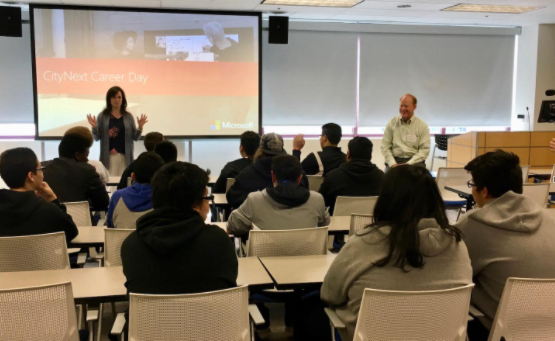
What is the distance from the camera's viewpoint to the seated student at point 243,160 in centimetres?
455

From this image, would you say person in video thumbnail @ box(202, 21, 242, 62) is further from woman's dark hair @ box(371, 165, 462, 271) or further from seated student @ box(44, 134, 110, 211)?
woman's dark hair @ box(371, 165, 462, 271)

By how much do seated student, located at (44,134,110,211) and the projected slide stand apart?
3.78 metres

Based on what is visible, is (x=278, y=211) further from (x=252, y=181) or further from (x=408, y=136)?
(x=408, y=136)

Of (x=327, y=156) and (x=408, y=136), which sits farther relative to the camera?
(x=408, y=136)

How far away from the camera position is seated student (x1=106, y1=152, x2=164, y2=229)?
3.11m

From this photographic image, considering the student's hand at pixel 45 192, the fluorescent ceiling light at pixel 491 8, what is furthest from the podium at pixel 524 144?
the student's hand at pixel 45 192

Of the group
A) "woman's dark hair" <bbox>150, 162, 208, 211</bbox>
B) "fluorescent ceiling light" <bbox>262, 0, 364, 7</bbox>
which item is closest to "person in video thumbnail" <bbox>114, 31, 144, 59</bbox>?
"fluorescent ceiling light" <bbox>262, 0, 364, 7</bbox>

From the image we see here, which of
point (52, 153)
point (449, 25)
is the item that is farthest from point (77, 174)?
point (449, 25)

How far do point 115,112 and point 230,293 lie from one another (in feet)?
15.6

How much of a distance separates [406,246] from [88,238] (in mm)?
1991

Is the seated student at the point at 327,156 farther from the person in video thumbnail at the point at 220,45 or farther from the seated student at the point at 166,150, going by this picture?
the person in video thumbnail at the point at 220,45

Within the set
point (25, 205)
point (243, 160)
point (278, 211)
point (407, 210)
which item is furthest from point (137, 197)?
point (407, 210)

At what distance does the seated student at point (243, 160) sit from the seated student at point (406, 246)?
271 cm

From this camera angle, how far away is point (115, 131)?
6.04m
